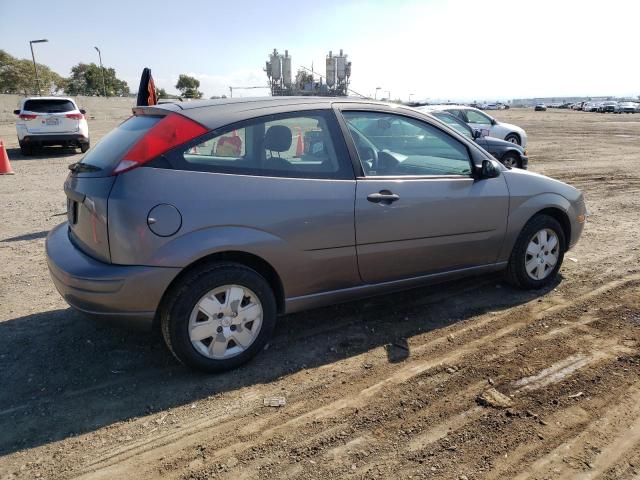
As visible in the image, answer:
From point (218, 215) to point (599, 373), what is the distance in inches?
105

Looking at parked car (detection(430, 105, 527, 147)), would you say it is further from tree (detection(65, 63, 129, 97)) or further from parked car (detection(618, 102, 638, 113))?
tree (detection(65, 63, 129, 97))

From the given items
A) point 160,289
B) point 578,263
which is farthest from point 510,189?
point 160,289

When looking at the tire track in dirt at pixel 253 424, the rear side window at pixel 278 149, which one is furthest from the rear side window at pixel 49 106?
the tire track in dirt at pixel 253 424

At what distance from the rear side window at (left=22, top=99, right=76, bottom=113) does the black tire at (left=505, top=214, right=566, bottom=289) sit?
1417cm

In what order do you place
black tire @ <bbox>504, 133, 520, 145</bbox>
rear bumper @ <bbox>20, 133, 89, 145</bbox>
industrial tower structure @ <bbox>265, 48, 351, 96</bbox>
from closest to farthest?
industrial tower structure @ <bbox>265, 48, 351, 96</bbox>
rear bumper @ <bbox>20, 133, 89, 145</bbox>
black tire @ <bbox>504, 133, 520, 145</bbox>

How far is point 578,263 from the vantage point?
5.28 m

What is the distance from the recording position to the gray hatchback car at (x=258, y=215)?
288 centimetres

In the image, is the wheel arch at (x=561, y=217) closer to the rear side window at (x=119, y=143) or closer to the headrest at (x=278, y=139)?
the headrest at (x=278, y=139)

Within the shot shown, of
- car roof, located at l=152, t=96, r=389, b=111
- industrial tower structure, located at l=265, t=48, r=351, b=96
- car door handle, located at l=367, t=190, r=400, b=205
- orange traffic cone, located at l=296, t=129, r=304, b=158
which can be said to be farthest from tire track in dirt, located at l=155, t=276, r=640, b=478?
industrial tower structure, located at l=265, t=48, r=351, b=96

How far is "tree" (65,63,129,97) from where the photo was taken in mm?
74144

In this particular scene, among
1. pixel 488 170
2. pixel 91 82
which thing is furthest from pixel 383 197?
pixel 91 82

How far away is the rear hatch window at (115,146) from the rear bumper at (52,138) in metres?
12.6

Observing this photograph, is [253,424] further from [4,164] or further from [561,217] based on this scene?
[4,164]

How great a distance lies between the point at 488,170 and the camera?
13.2 ft
